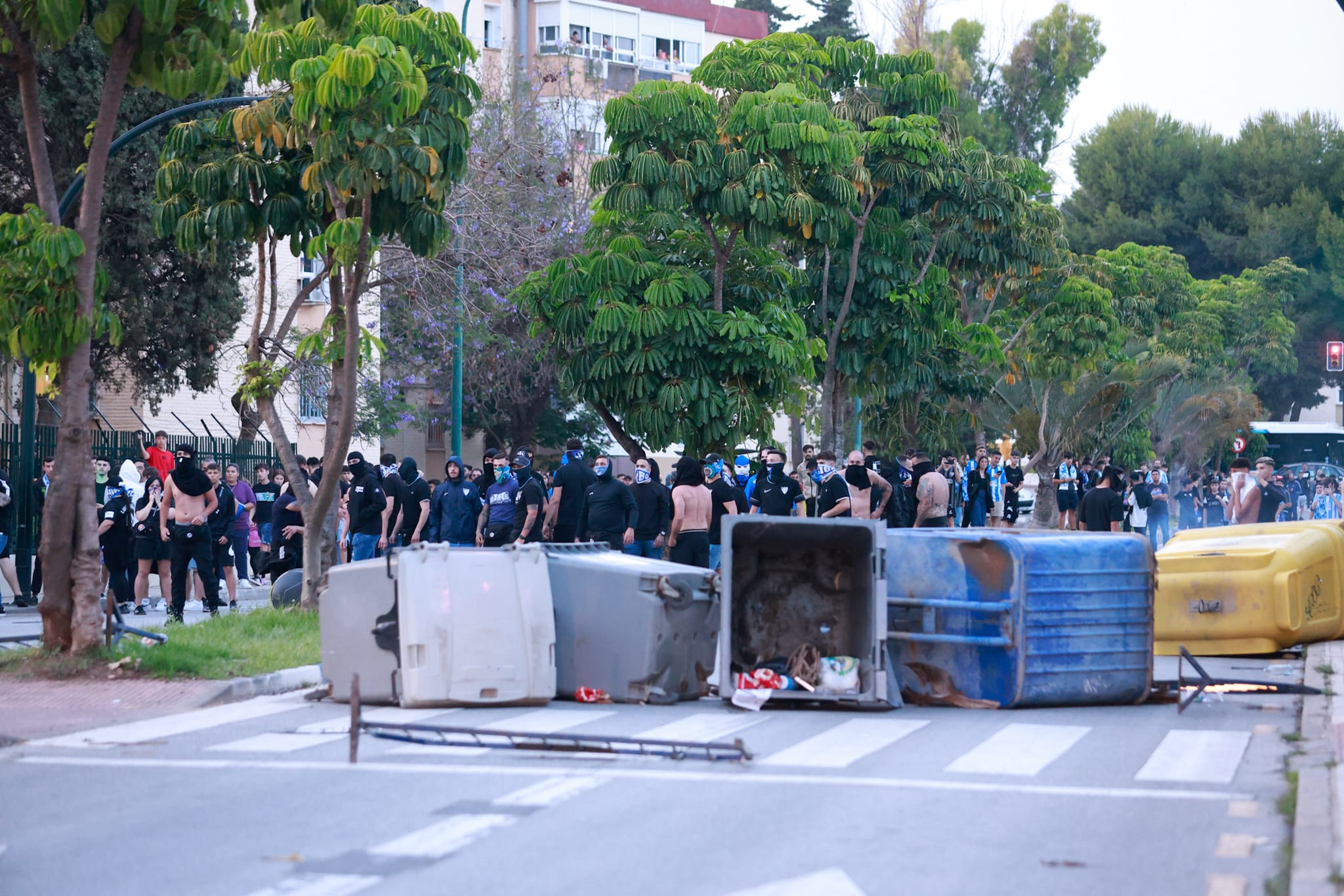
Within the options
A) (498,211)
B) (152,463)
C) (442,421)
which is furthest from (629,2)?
(152,463)

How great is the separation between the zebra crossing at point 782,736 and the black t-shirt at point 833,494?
6.81m

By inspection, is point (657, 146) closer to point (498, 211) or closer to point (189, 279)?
point (498, 211)

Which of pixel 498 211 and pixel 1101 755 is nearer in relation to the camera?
pixel 1101 755

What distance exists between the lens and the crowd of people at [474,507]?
665 inches

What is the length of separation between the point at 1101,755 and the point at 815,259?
1979 centimetres

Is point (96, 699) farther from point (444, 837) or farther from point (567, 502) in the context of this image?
point (567, 502)

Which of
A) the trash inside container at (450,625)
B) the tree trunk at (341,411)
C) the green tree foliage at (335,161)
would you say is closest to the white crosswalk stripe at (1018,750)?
the trash inside container at (450,625)

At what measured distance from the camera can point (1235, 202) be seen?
67.8 m

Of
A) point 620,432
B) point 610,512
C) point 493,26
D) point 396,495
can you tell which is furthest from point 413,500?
point 493,26

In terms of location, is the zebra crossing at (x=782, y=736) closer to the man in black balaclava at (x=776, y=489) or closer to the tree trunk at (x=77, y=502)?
the tree trunk at (x=77, y=502)

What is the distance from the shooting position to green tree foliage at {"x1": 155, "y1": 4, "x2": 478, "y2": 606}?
1388cm

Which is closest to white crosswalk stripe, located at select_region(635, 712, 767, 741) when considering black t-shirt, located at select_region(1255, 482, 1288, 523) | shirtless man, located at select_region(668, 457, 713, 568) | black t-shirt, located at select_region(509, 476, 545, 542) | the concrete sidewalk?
the concrete sidewalk

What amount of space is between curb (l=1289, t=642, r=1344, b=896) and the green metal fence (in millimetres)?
11568

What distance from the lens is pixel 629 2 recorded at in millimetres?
57625
